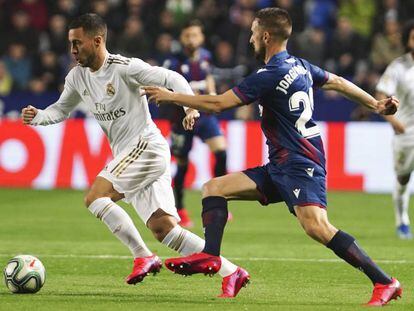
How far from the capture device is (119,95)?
8.52 m

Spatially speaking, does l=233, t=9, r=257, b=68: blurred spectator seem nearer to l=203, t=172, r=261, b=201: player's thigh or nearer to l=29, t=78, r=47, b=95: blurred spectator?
l=29, t=78, r=47, b=95: blurred spectator

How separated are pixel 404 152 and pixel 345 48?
8.50 meters

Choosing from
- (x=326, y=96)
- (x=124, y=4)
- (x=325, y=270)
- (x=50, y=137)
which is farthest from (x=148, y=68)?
(x=124, y=4)

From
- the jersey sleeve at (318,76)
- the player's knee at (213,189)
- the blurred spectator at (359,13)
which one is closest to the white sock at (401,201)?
the jersey sleeve at (318,76)

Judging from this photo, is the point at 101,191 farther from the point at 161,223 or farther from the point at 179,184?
the point at 179,184

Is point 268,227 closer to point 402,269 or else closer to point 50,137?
point 402,269

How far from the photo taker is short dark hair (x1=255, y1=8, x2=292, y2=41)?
772 cm

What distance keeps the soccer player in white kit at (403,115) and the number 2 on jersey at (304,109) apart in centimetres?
441

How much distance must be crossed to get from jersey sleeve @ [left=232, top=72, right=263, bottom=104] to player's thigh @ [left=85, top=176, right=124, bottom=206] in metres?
1.44

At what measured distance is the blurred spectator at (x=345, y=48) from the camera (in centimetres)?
2052

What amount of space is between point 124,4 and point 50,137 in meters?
5.32

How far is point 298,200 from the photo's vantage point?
7.65 m

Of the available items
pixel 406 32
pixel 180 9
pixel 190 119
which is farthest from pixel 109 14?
pixel 190 119

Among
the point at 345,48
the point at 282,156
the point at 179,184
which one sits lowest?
the point at 179,184
